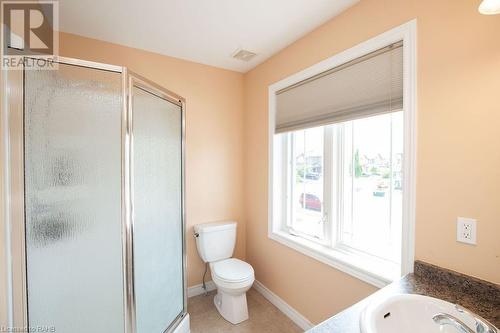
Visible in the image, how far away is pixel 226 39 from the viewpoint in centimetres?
195

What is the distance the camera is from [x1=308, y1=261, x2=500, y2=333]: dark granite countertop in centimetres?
80

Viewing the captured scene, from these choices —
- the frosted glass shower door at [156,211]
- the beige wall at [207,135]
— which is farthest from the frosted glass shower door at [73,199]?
the beige wall at [207,135]

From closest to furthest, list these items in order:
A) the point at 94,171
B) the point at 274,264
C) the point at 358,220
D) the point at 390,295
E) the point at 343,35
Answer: the point at 390,295 < the point at 94,171 < the point at 343,35 < the point at 358,220 < the point at 274,264

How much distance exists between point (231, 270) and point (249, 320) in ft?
1.47

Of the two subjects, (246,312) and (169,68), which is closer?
(246,312)

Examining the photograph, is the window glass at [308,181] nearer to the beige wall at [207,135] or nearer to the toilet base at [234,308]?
the beige wall at [207,135]

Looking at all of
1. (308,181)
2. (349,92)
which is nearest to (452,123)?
(349,92)

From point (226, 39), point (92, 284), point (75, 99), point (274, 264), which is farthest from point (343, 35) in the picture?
point (92, 284)

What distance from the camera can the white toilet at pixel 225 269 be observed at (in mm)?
1945

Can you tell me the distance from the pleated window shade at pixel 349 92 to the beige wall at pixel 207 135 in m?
0.78

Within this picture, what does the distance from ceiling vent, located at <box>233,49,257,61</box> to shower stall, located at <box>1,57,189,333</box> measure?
99 cm

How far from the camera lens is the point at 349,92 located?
155 cm

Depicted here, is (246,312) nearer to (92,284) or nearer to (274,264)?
(274,264)

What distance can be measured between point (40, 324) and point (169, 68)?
2.14 metres
